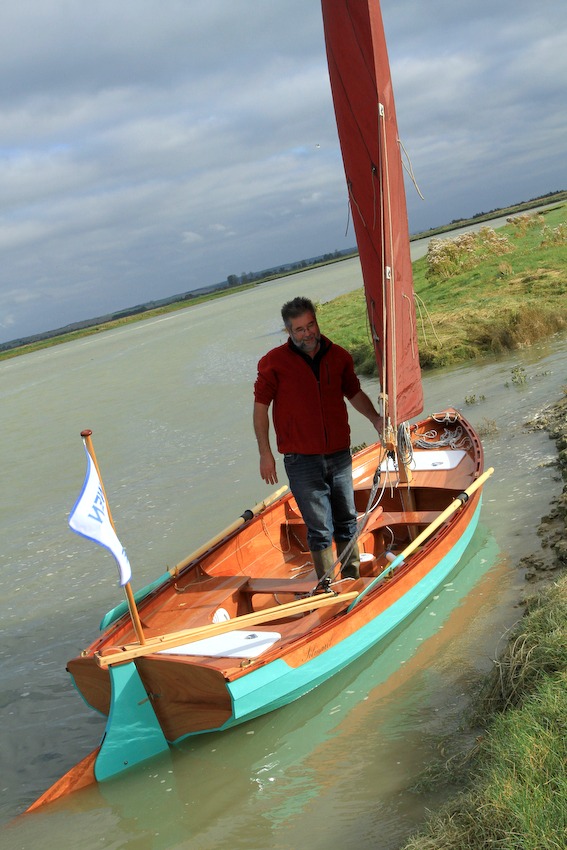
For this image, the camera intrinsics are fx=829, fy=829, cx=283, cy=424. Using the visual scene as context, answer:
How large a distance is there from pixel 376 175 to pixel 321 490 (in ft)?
8.66

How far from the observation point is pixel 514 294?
68.3 ft

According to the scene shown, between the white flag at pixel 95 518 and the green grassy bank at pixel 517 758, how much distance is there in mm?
2174

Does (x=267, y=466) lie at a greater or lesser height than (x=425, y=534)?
greater

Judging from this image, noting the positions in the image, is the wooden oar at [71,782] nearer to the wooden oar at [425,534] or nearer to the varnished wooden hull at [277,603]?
the varnished wooden hull at [277,603]

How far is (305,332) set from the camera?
6.00 metres

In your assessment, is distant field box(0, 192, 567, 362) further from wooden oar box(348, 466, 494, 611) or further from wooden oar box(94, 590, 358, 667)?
wooden oar box(94, 590, 358, 667)

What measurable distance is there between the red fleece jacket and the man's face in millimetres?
88

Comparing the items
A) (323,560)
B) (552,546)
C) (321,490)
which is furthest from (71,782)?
(552,546)

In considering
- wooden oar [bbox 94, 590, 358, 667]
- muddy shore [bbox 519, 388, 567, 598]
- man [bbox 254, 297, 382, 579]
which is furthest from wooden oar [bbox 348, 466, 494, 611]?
muddy shore [bbox 519, 388, 567, 598]

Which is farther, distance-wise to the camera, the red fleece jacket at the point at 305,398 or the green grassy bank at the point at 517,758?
the red fleece jacket at the point at 305,398

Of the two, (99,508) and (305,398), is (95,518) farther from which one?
(305,398)

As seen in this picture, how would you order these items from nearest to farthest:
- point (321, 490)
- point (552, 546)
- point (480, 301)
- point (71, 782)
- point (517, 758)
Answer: point (517, 758) < point (71, 782) < point (321, 490) < point (552, 546) < point (480, 301)

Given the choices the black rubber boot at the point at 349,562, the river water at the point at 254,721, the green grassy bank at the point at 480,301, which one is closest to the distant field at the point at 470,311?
the green grassy bank at the point at 480,301

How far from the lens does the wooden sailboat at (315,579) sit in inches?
213
